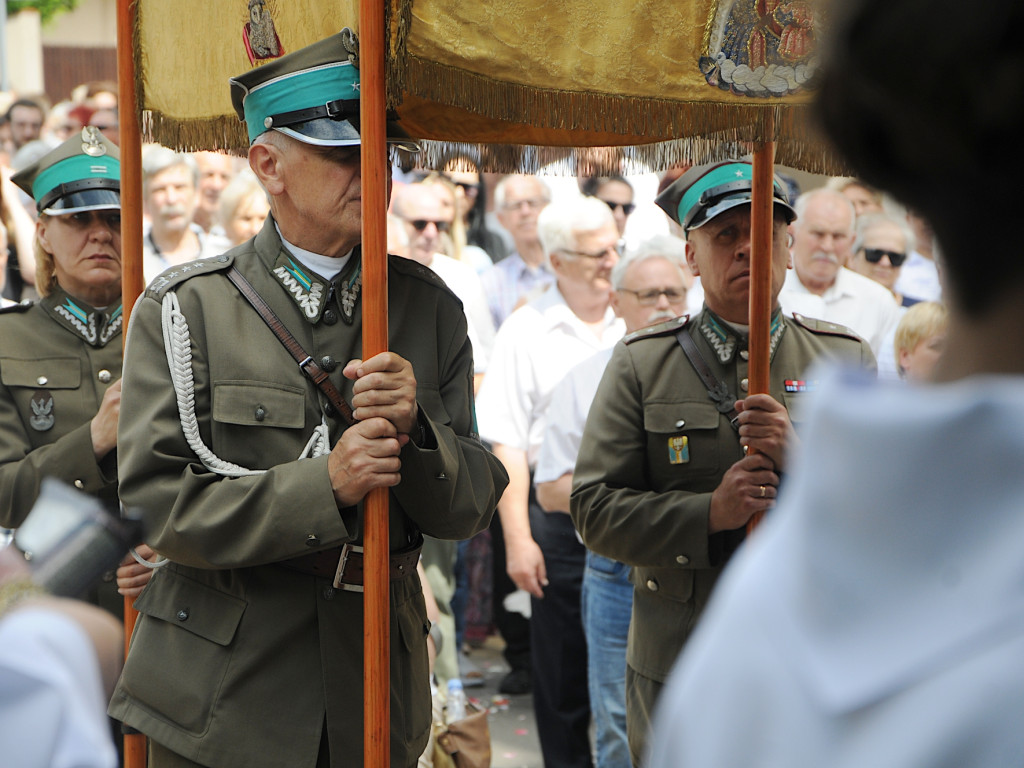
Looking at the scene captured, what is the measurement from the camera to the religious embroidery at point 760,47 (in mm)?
2859

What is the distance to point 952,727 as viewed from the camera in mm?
768

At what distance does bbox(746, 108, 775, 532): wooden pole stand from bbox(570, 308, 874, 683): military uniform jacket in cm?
17

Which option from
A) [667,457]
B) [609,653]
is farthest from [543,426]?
[667,457]

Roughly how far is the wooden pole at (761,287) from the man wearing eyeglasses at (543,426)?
5.79 ft

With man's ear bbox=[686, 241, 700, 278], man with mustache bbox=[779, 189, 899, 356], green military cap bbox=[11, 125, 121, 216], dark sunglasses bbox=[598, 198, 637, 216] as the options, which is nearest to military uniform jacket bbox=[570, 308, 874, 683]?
man's ear bbox=[686, 241, 700, 278]

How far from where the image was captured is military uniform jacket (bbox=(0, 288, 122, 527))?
134 inches

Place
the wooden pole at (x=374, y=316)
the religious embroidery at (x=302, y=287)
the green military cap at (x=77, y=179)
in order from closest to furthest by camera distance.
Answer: the wooden pole at (x=374, y=316), the religious embroidery at (x=302, y=287), the green military cap at (x=77, y=179)

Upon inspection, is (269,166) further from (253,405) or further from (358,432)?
(358,432)

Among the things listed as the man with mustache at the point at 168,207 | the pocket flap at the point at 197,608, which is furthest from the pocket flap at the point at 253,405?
the man with mustache at the point at 168,207

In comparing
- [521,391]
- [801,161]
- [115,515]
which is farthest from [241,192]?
[115,515]

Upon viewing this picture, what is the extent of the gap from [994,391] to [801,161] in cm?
267

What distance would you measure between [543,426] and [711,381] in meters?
1.81

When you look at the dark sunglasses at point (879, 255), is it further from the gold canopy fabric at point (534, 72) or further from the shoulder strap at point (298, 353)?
the shoulder strap at point (298, 353)

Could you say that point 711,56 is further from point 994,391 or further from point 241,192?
point 241,192
